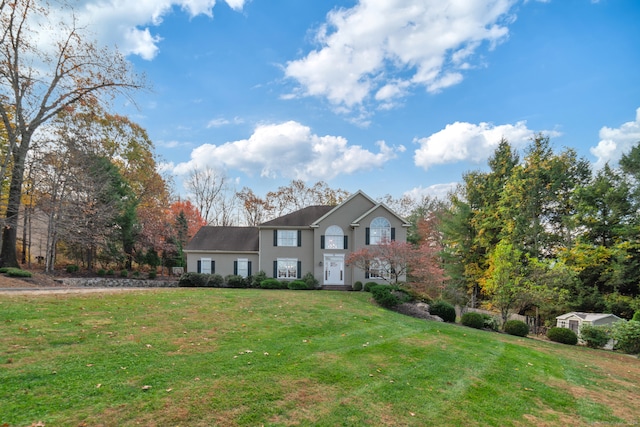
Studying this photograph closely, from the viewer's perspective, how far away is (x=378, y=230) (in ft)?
71.2

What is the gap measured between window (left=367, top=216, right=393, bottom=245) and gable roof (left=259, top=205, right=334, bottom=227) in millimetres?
4025

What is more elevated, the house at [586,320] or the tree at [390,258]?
the tree at [390,258]

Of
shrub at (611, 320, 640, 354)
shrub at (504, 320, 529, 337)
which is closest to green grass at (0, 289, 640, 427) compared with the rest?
shrub at (504, 320, 529, 337)

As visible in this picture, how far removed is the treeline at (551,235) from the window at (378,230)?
5.38 m

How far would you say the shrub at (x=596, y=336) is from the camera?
45.4 feet

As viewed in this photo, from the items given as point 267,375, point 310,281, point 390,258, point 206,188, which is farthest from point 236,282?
point 206,188

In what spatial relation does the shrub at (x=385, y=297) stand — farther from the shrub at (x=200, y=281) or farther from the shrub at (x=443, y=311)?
the shrub at (x=200, y=281)

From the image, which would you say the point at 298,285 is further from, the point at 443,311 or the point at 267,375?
the point at 267,375

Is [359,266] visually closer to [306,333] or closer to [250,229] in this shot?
[250,229]

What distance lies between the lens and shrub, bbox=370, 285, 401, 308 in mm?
14617

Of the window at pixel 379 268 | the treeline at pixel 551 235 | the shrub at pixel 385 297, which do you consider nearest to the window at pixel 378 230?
the window at pixel 379 268

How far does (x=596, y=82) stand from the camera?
47.1 ft

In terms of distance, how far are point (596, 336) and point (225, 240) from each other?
72.1 ft

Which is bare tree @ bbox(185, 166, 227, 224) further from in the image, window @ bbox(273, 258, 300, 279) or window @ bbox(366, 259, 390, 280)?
window @ bbox(366, 259, 390, 280)
